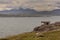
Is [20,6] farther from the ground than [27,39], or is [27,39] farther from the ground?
[20,6]

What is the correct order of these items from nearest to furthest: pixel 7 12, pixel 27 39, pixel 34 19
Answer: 1. pixel 27 39
2. pixel 7 12
3. pixel 34 19

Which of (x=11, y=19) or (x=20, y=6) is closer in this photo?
(x=20, y=6)

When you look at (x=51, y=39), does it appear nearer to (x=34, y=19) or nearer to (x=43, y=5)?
(x=43, y=5)

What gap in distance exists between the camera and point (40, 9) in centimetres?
893

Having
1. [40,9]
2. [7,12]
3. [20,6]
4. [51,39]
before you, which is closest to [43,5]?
[40,9]

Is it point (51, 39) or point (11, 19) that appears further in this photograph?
point (11, 19)

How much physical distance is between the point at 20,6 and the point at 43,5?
1.25 meters

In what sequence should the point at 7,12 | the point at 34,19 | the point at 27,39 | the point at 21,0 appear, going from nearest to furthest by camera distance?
the point at 27,39
the point at 7,12
the point at 21,0
the point at 34,19

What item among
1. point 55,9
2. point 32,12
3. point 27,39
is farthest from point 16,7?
point 27,39

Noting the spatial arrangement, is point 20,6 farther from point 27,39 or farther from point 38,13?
point 27,39

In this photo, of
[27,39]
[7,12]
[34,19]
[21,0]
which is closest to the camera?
[27,39]

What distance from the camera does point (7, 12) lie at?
342 inches

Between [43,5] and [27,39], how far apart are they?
6581mm

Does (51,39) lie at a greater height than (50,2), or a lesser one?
lesser
